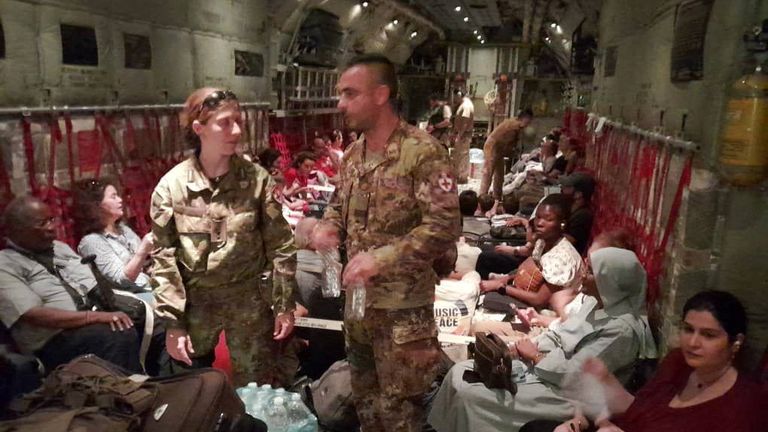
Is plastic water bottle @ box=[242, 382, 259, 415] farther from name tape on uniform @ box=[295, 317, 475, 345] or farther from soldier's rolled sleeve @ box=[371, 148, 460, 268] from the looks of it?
soldier's rolled sleeve @ box=[371, 148, 460, 268]

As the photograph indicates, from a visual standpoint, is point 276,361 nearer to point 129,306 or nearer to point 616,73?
point 129,306

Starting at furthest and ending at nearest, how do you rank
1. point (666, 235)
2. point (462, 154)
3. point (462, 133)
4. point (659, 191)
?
1. point (462, 154)
2. point (462, 133)
3. point (659, 191)
4. point (666, 235)

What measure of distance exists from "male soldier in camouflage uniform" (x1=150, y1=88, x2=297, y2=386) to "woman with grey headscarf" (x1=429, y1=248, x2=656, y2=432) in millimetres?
1006

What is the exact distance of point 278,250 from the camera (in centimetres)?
243

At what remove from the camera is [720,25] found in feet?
7.68

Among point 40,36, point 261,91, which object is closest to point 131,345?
point 40,36

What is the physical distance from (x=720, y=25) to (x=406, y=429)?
7.16ft

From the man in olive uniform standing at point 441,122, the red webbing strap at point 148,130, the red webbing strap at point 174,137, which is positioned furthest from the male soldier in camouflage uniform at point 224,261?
the man in olive uniform standing at point 441,122

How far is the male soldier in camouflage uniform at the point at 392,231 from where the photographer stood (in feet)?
6.50

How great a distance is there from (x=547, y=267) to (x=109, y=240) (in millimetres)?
3075

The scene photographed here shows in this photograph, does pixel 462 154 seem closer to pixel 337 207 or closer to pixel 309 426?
pixel 337 207

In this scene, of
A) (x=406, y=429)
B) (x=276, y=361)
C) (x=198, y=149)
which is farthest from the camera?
(x=276, y=361)

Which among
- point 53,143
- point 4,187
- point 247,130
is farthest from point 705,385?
point 247,130

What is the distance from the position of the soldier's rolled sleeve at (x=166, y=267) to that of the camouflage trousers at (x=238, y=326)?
91 millimetres
